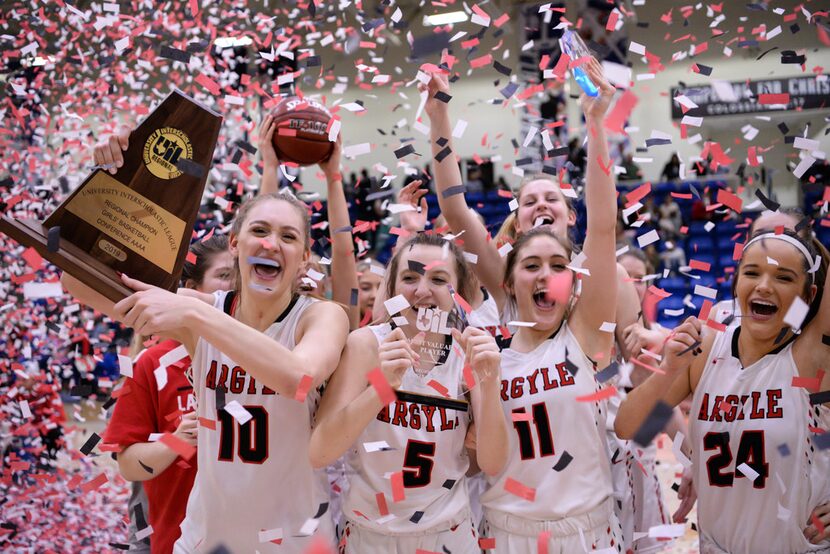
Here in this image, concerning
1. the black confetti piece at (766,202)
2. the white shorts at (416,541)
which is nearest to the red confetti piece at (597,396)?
the white shorts at (416,541)

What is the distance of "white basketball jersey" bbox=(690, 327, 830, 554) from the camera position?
2.25m

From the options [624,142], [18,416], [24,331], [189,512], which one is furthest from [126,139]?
[624,142]

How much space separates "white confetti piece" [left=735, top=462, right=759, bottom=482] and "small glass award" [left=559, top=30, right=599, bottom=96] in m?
Result: 1.24

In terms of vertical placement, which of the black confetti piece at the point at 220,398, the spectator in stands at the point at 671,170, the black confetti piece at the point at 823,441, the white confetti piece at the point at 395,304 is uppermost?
the spectator in stands at the point at 671,170

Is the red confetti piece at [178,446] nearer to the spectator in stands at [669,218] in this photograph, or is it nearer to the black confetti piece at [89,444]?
the black confetti piece at [89,444]

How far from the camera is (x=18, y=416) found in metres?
5.14

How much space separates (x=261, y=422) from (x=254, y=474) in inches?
5.8

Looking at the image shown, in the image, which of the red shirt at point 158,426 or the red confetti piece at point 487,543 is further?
the red shirt at point 158,426

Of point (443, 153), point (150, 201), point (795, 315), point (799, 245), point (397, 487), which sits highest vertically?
point (443, 153)

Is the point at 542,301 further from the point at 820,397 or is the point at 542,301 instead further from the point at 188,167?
the point at 188,167

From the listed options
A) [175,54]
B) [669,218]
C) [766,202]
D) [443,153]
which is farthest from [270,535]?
[669,218]

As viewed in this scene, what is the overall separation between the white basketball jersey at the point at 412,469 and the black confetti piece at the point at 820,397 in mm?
1030

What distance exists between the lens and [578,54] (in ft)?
8.52

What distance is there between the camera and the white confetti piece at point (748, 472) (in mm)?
2270
